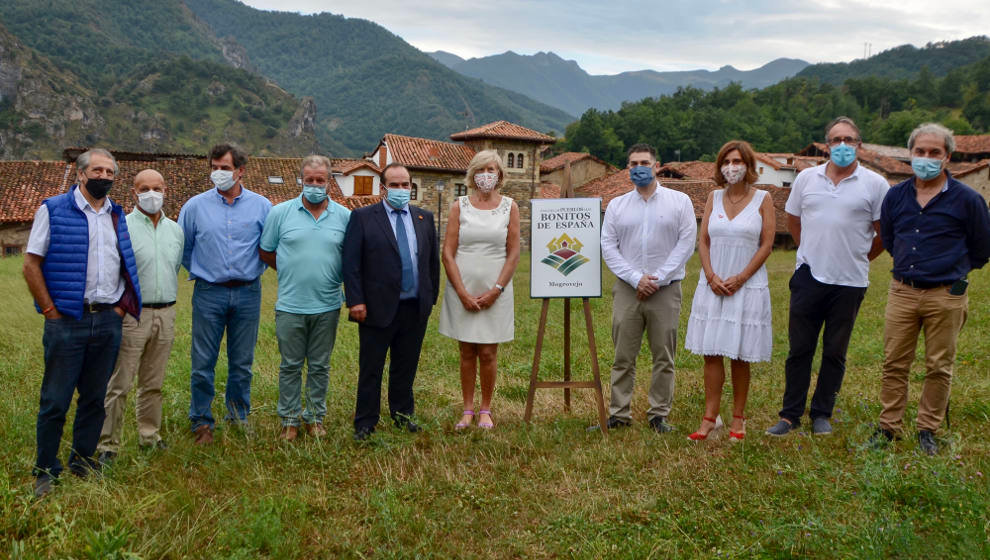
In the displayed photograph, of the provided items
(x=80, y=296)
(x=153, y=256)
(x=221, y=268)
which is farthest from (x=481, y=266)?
(x=80, y=296)

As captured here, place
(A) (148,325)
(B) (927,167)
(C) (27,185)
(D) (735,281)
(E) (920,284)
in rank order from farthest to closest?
(C) (27,185) → (D) (735,281) → (A) (148,325) → (E) (920,284) → (B) (927,167)

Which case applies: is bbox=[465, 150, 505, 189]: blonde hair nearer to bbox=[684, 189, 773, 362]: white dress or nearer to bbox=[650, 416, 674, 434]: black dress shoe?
bbox=[684, 189, 773, 362]: white dress

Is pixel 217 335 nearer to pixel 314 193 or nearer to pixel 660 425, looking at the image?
pixel 314 193

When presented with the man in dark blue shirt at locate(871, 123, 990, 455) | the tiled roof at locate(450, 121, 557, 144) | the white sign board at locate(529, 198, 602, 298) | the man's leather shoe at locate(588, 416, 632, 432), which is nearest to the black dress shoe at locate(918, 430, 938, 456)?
the man in dark blue shirt at locate(871, 123, 990, 455)

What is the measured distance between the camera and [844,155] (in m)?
5.05

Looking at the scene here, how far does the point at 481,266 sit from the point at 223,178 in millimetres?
2069

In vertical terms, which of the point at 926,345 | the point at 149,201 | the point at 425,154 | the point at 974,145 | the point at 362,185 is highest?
the point at 974,145

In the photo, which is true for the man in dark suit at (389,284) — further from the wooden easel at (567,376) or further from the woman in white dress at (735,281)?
the woman in white dress at (735,281)

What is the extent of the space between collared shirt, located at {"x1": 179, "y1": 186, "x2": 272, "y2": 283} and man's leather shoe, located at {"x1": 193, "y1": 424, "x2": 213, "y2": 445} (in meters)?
1.16

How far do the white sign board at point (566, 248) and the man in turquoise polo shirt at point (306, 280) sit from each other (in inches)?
65.0

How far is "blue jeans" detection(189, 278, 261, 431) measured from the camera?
5.29 metres

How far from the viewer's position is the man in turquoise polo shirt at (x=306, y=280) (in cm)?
526

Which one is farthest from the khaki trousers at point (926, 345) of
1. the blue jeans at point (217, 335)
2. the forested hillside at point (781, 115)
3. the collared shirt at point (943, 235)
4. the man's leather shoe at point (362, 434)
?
the forested hillside at point (781, 115)

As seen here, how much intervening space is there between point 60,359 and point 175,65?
123225 millimetres
